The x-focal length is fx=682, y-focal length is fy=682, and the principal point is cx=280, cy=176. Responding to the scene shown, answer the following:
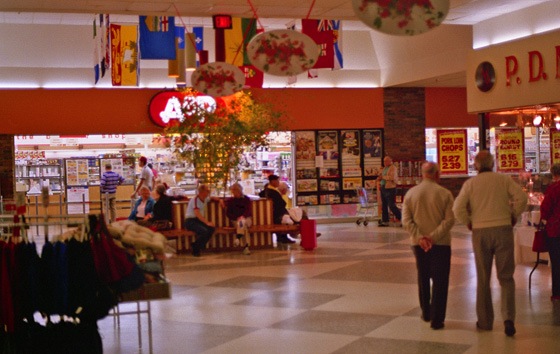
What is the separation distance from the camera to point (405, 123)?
18281 mm

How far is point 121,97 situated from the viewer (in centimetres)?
1644

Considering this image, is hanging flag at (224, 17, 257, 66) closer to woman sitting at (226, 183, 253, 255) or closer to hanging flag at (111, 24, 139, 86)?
hanging flag at (111, 24, 139, 86)

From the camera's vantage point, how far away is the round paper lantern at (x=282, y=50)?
6.03 meters

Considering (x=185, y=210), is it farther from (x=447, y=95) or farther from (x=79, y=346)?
(x=447, y=95)

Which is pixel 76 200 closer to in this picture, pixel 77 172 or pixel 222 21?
pixel 77 172

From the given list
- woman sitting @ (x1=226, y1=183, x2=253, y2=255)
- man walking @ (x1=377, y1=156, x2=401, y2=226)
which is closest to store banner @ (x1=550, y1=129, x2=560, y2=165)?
man walking @ (x1=377, y1=156, x2=401, y2=226)

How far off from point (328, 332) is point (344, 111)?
1195 centimetres

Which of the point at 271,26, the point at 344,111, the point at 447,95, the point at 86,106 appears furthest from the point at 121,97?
the point at 447,95

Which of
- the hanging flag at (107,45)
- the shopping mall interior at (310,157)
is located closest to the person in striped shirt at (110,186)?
the shopping mall interior at (310,157)

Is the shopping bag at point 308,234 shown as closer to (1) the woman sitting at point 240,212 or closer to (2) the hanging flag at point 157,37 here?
(1) the woman sitting at point 240,212

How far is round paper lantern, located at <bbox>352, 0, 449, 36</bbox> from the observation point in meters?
4.27

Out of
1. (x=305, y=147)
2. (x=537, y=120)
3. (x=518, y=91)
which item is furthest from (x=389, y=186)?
(x=518, y=91)

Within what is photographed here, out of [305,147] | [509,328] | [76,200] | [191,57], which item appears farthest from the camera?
[76,200]

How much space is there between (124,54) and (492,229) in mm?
7781
